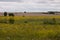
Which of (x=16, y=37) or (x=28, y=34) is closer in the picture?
(x=16, y=37)

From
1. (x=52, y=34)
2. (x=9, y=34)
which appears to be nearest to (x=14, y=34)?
(x=9, y=34)

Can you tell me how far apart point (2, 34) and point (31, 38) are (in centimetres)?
378

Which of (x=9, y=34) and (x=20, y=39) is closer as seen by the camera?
(x=20, y=39)

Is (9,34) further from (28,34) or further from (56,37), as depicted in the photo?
(56,37)

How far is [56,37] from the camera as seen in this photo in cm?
2553

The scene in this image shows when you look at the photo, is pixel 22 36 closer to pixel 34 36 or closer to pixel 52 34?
pixel 34 36

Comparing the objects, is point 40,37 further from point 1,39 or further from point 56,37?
point 1,39

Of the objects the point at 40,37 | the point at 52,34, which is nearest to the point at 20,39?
the point at 40,37

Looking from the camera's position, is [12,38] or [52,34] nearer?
[12,38]

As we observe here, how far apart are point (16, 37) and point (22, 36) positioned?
990 millimetres

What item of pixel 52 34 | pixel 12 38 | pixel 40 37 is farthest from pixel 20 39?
pixel 52 34

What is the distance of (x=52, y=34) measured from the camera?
1066 inches

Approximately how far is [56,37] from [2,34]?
18.8 ft

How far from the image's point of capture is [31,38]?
24781mm
